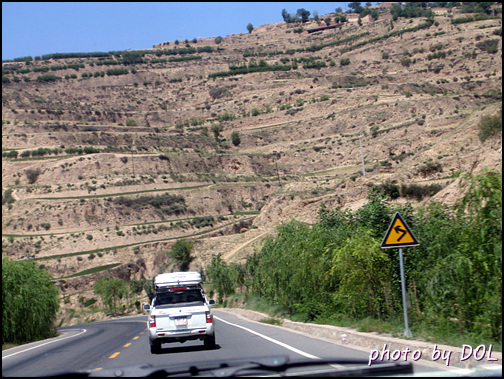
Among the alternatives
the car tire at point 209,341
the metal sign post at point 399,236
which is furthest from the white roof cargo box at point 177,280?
the metal sign post at point 399,236

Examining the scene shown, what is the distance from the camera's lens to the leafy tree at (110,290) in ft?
225

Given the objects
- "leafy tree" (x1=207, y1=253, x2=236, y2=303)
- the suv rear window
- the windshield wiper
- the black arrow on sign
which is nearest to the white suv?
the suv rear window

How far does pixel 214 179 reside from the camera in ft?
338

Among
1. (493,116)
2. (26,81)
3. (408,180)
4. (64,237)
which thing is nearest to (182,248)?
(64,237)

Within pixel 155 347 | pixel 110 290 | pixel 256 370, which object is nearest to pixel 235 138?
pixel 110 290

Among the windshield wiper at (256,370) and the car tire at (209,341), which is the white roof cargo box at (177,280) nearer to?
the car tire at (209,341)

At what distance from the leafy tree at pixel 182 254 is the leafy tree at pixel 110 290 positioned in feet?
23.7

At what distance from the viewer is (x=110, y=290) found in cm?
6881

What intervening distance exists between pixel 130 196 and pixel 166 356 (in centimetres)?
8069

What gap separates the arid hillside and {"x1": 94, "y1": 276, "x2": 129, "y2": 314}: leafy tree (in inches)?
206

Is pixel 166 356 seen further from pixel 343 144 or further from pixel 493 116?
pixel 343 144

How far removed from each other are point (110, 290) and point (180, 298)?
182 feet

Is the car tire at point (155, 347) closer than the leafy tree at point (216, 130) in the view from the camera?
Yes

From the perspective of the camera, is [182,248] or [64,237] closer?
[182,248]
